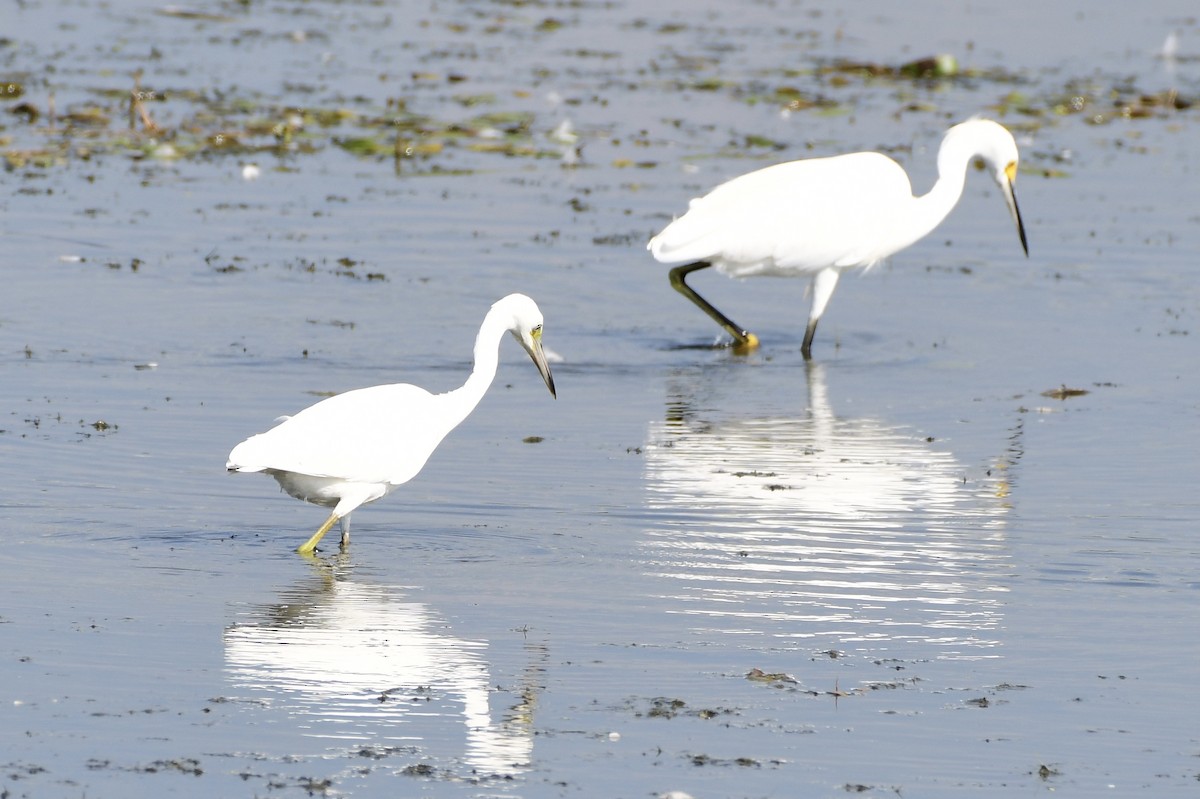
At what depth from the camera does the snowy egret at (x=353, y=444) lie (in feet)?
25.2

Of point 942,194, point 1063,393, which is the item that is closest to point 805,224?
point 942,194

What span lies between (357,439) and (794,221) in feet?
18.7

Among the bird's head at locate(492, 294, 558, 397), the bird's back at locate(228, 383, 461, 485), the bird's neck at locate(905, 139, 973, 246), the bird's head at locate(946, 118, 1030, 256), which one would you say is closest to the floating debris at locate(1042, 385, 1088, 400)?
the bird's neck at locate(905, 139, 973, 246)

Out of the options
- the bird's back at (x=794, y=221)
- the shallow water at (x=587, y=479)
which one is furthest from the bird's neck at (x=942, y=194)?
the shallow water at (x=587, y=479)

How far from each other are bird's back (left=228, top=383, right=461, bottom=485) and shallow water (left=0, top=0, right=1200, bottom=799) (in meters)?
0.37

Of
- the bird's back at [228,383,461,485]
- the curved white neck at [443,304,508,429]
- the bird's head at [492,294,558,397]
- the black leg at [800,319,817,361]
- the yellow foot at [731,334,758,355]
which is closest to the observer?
the bird's back at [228,383,461,485]

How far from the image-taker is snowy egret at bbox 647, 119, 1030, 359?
510 inches

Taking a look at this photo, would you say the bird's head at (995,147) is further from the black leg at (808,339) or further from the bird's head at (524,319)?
the bird's head at (524,319)

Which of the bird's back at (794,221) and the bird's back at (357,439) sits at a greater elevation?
the bird's back at (794,221)

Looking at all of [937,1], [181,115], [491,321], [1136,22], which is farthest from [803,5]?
[491,321]

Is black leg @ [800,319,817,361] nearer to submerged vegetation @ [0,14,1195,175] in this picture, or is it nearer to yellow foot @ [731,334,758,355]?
yellow foot @ [731,334,758,355]

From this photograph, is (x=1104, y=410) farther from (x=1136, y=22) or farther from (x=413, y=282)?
(x=1136, y=22)

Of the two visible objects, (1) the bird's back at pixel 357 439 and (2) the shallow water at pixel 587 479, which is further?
(1) the bird's back at pixel 357 439

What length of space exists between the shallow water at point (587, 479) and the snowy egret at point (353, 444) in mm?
283
